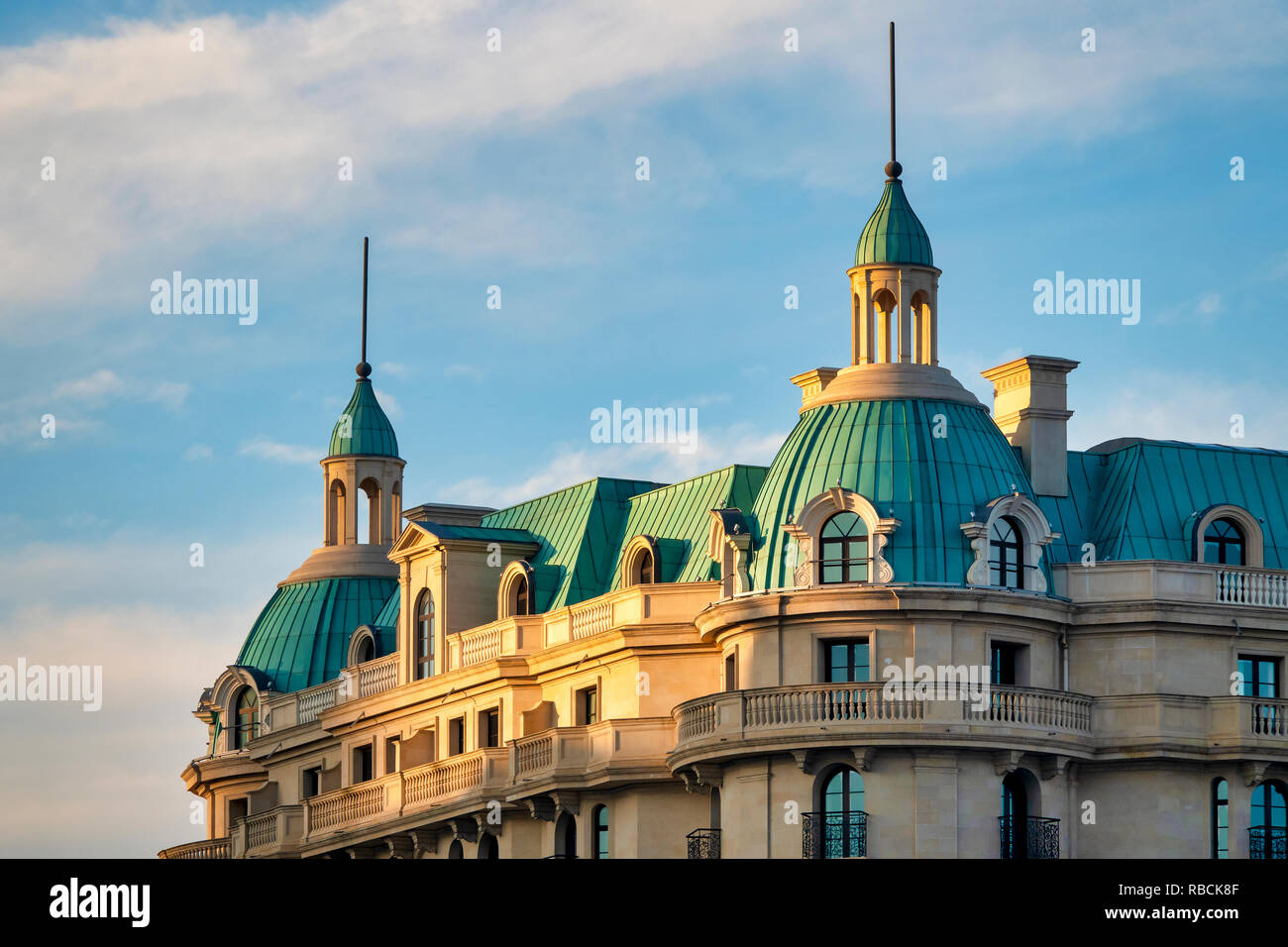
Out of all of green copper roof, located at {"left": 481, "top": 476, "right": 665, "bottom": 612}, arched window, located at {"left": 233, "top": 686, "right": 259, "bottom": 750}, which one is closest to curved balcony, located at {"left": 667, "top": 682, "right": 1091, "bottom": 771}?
green copper roof, located at {"left": 481, "top": 476, "right": 665, "bottom": 612}

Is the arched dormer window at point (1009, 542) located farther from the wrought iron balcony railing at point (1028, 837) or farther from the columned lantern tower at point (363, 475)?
the columned lantern tower at point (363, 475)

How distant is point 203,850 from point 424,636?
14950 mm

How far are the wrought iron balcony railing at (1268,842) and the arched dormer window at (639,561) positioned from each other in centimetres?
1576

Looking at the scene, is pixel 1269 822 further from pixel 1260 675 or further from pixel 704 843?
pixel 704 843

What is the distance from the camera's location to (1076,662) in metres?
84.1

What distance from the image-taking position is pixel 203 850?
4259 inches

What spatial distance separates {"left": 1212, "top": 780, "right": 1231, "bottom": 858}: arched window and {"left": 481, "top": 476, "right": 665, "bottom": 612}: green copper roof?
1695 centimetres

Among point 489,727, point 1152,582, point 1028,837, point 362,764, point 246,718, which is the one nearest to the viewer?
point 1028,837

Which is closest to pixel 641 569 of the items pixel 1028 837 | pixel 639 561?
pixel 639 561

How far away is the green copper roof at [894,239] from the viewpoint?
8581 centimetres

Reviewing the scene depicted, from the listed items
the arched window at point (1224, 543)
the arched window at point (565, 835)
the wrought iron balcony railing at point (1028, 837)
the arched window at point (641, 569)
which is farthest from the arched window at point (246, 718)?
the wrought iron balcony railing at point (1028, 837)

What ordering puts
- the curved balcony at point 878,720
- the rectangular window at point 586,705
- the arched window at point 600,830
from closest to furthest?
the curved balcony at point 878,720 < the arched window at point 600,830 < the rectangular window at point 586,705

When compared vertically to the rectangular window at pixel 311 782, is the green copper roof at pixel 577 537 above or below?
above
